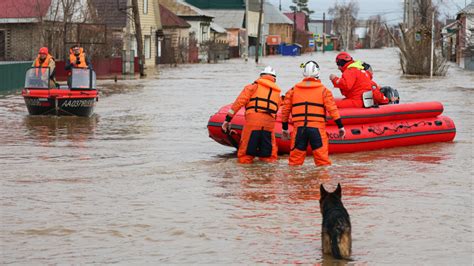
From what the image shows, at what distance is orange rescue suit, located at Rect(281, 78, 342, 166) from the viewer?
13.3 meters

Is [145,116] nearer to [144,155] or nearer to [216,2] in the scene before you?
[144,155]

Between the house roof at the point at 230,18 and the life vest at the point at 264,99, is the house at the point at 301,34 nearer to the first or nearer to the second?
the house roof at the point at 230,18

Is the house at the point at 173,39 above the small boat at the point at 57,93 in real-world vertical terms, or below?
above

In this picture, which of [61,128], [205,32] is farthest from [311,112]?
[205,32]

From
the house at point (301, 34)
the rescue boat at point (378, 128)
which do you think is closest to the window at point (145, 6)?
the rescue boat at point (378, 128)

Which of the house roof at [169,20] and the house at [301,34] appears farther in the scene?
the house at [301,34]

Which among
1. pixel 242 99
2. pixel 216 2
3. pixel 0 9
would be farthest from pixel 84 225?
pixel 216 2

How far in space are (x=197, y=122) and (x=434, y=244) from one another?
1330 centimetres

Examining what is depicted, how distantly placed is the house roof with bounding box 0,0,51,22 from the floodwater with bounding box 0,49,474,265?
26.5m

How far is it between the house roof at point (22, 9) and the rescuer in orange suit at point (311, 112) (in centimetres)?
3290

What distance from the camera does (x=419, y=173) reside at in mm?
13344

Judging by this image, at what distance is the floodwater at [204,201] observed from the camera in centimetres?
855

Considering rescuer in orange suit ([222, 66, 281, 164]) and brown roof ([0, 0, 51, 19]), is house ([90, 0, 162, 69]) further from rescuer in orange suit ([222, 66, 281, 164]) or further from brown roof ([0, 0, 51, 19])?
rescuer in orange suit ([222, 66, 281, 164])

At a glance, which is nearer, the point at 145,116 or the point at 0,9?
the point at 145,116
